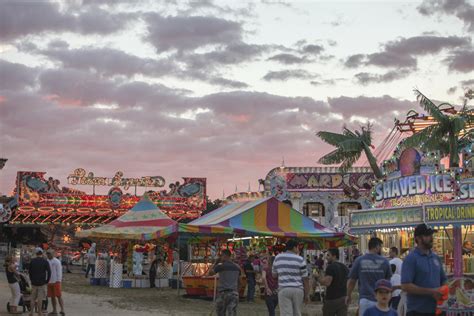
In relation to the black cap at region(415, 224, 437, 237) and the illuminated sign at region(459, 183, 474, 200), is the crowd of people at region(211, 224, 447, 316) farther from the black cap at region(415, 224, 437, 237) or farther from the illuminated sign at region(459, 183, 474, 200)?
the illuminated sign at region(459, 183, 474, 200)

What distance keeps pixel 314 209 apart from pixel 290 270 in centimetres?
3733

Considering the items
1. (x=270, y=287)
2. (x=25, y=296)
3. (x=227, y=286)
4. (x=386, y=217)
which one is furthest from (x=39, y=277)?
(x=386, y=217)

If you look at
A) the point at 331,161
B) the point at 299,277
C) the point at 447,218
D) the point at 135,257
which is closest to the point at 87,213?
the point at 135,257

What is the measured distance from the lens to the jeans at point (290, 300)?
416 inches

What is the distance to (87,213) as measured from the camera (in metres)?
48.8

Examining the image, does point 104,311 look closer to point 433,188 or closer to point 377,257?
point 433,188

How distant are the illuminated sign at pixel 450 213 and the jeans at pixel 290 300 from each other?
8.22 metres

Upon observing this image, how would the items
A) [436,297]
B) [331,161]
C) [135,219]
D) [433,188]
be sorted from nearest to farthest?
1. [436,297]
2. [433,188]
3. [135,219]
4. [331,161]

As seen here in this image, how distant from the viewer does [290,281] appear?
10.6m

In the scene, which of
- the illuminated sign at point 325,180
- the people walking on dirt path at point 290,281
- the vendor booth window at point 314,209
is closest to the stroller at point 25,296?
the people walking on dirt path at point 290,281

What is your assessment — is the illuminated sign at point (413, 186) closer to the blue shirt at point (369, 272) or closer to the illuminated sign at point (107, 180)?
the blue shirt at point (369, 272)

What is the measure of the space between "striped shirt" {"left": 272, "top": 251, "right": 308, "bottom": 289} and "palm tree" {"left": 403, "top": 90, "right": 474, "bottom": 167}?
60.9ft

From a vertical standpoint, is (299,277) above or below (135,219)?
below

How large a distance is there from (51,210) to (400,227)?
32.6 meters
